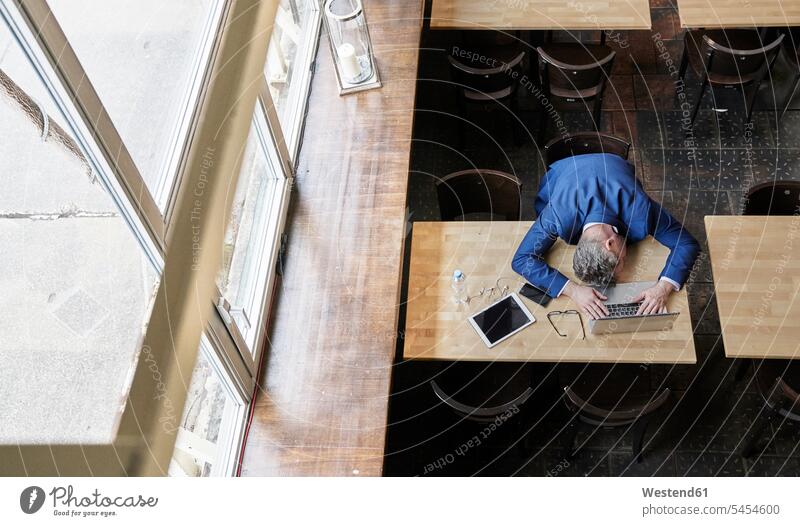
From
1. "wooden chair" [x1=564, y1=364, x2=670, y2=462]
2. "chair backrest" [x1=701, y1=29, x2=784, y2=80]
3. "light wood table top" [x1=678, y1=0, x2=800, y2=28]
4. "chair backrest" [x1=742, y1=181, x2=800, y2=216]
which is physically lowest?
"wooden chair" [x1=564, y1=364, x2=670, y2=462]

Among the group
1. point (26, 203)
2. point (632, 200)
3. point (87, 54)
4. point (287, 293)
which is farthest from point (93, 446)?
point (632, 200)

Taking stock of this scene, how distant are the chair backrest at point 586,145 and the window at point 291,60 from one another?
139cm

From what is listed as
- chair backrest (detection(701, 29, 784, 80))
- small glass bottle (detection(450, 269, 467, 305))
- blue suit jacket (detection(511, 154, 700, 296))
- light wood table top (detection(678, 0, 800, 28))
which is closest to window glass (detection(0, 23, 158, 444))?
small glass bottle (detection(450, 269, 467, 305))

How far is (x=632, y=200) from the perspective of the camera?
3.48m

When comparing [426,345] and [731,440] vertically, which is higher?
[426,345]

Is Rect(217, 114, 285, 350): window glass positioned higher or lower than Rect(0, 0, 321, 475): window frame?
lower

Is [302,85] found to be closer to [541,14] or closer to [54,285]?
[541,14]

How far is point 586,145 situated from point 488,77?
852 millimetres

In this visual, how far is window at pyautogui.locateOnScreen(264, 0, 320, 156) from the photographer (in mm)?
3812

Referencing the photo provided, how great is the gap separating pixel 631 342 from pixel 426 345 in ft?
3.01

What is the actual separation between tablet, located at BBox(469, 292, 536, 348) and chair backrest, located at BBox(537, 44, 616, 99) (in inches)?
66.7

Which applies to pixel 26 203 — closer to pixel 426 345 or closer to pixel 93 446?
pixel 93 446

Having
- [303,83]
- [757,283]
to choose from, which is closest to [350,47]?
[303,83]

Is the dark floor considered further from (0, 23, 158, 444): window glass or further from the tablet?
(0, 23, 158, 444): window glass
